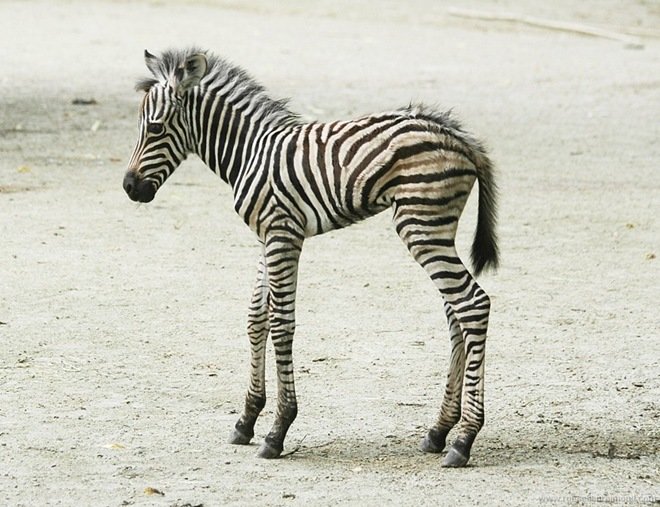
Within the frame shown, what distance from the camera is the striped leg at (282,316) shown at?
17.8ft

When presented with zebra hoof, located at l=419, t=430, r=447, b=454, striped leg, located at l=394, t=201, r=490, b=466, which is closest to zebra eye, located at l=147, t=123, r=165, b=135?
striped leg, located at l=394, t=201, r=490, b=466

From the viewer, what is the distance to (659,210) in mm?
10578

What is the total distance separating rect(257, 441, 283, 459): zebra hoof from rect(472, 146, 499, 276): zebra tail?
123 centimetres

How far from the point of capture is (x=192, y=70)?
5629 millimetres

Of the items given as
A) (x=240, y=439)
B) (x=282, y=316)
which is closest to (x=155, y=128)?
A: (x=282, y=316)

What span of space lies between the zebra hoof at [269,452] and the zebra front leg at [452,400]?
65cm

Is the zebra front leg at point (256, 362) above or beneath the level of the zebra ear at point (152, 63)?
beneath

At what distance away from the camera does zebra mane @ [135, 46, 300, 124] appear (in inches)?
224

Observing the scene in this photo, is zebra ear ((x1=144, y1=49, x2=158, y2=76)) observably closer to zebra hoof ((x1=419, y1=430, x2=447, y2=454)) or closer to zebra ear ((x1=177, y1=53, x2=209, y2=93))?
zebra ear ((x1=177, y1=53, x2=209, y2=93))

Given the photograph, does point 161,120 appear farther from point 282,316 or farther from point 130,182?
point 282,316

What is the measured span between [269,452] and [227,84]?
167 centimetres

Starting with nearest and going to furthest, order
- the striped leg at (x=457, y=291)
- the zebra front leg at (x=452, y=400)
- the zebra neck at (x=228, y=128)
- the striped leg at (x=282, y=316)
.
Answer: the striped leg at (x=457, y=291), the striped leg at (x=282, y=316), the zebra front leg at (x=452, y=400), the zebra neck at (x=228, y=128)

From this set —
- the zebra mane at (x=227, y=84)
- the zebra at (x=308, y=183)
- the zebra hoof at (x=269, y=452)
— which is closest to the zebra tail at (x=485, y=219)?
the zebra at (x=308, y=183)

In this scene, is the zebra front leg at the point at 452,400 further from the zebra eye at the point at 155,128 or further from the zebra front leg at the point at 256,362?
the zebra eye at the point at 155,128
